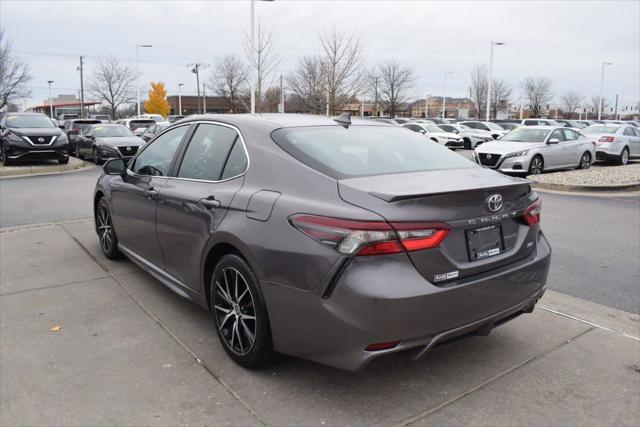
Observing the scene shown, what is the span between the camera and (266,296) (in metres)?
3.04

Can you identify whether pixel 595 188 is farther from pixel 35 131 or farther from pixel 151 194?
pixel 35 131

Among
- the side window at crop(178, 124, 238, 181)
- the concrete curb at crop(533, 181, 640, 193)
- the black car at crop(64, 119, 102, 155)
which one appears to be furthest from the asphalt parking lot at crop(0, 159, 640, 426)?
the black car at crop(64, 119, 102, 155)

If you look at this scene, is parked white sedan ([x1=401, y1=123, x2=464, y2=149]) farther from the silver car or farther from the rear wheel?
the silver car

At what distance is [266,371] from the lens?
3357 millimetres

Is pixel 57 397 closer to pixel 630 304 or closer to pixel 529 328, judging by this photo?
pixel 529 328

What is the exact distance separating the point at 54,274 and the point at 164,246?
1816 millimetres

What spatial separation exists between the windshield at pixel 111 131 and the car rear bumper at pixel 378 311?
18.0 meters

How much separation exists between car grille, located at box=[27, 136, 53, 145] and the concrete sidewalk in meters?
13.6

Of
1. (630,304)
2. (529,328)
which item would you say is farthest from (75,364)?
(630,304)

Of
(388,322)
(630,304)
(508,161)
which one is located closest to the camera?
(388,322)

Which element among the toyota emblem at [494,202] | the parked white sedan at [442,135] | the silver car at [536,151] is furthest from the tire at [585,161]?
the toyota emblem at [494,202]

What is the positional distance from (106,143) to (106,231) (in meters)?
13.5

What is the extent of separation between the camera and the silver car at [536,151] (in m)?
15.2

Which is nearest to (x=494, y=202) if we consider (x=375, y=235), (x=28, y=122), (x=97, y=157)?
(x=375, y=235)
